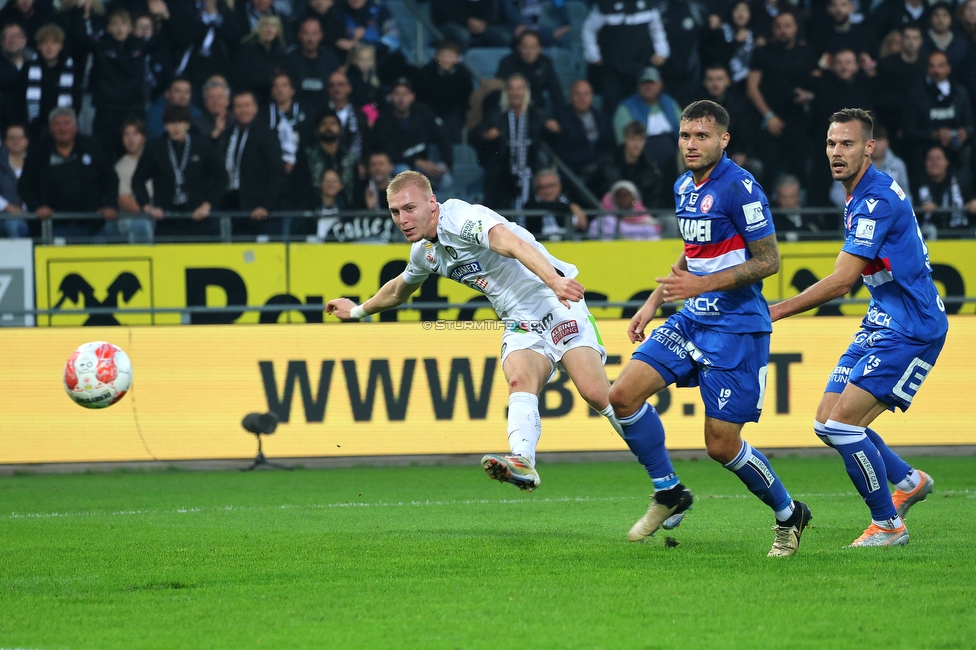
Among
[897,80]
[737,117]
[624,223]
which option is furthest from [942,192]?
[624,223]

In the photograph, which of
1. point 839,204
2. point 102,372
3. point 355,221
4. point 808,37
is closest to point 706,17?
point 808,37

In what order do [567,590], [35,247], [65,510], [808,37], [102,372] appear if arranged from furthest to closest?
[808,37] < [35,247] < [102,372] < [65,510] < [567,590]

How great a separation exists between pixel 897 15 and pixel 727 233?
1370 cm

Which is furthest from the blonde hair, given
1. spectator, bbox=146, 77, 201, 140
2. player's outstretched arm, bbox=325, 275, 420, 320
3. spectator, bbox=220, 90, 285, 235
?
spectator, bbox=146, 77, 201, 140

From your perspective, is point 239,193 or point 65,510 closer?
point 65,510

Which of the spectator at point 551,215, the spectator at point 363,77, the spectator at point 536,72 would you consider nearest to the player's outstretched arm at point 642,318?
the spectator at point 551,215

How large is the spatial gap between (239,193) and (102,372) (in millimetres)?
5903

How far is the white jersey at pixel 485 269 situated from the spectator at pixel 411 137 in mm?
8322

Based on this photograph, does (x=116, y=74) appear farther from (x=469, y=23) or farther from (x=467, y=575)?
(x=467, y=575)

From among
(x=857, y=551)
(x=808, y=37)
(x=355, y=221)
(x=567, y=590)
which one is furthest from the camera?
(x=808, y=37)

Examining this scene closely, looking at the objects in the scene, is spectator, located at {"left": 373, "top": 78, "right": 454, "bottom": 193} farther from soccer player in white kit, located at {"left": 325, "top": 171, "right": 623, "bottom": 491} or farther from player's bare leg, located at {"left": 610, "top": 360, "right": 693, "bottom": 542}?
player's bare leg, located at {"left": 610, "top": 360, "right": 693, "bottom": 542}

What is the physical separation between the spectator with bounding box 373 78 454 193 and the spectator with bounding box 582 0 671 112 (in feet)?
9.00

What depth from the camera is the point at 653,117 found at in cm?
1758

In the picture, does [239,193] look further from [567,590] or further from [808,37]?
[567,590]
